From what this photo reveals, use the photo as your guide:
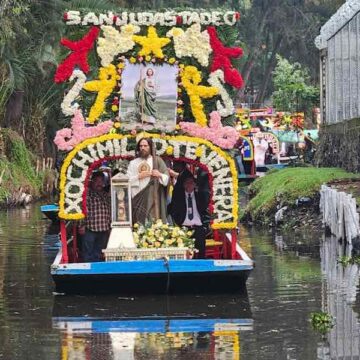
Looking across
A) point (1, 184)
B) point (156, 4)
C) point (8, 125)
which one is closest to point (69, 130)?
point (1, 184)

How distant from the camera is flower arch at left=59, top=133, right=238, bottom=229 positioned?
54.7 ft

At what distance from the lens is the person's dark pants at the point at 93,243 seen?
17.6 meters

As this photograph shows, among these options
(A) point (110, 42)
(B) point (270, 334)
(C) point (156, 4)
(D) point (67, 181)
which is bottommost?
(B) point (270, 334)

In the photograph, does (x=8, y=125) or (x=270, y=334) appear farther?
(x=8, y=125)

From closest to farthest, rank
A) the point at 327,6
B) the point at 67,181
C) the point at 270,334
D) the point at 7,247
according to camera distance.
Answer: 1. the point at 270,334
2. the point at 67,181
3. the point at 7,247
4. the point at 327,6

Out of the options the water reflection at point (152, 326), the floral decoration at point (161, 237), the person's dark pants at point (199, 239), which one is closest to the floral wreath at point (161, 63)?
the floral decoration at point (161, 237)

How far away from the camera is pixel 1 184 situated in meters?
38.8

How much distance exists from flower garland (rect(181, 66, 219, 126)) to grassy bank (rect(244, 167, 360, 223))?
29.7 feet

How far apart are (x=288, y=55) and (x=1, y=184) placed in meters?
44.0

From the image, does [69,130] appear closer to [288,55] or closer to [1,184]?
[1,184]

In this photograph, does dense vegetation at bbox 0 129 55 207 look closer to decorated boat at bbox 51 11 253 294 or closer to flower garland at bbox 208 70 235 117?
decorated boat at bbox 51 11 253 294

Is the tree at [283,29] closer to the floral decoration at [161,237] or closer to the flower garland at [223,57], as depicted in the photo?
the flower garland at [223,57]

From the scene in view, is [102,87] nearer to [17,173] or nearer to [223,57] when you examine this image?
[223,57]

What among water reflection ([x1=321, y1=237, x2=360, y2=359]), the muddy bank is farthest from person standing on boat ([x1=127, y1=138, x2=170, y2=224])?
Answer: the muddy bank
